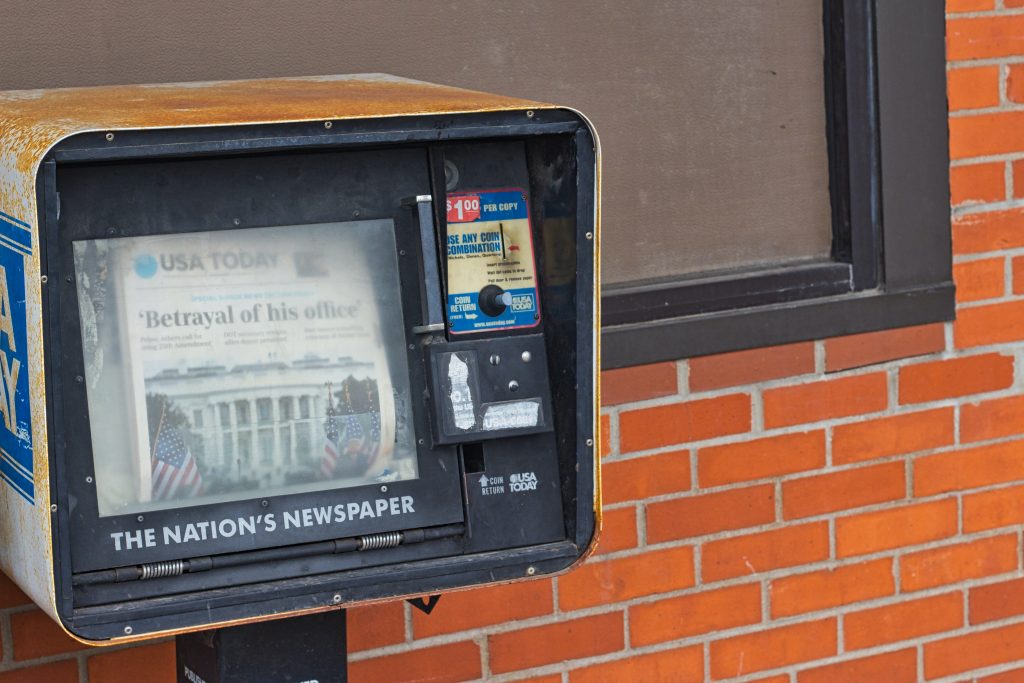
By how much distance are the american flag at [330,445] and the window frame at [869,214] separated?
104 cm

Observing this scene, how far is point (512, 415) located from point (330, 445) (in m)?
0.27

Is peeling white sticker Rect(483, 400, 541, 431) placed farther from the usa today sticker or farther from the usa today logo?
the usa today logo

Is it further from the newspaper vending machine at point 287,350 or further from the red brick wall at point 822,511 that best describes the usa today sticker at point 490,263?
the red brick wall at point 822,511

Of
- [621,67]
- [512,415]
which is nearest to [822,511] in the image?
[621,67]

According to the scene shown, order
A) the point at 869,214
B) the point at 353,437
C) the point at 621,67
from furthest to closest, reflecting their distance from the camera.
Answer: the point at 869,214, the point at 621,67, the point at 353,437

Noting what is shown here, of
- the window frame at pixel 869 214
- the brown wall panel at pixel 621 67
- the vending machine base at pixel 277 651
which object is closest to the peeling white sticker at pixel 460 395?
the vending machine base at pixel 277 651

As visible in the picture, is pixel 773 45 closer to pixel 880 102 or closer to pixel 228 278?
pixel 880 102

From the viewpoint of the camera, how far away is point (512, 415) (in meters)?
2.03

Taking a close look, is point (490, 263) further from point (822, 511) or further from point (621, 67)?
point (822, 511)

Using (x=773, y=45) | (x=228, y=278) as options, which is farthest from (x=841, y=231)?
(x=228, y=278)

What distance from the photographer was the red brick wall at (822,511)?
2814 mm

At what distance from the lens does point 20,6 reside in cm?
231

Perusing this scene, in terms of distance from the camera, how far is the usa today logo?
1.85 metres

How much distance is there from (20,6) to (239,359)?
83cm
